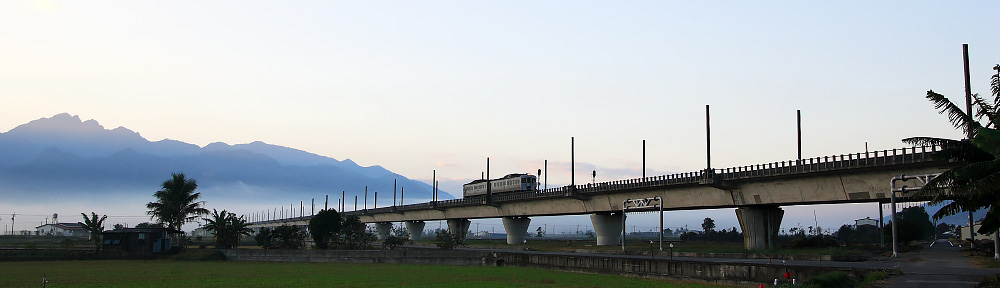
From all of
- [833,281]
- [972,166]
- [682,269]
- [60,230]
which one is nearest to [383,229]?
[60,230]

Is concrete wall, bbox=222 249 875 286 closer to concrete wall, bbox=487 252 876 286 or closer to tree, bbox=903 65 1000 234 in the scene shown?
concrete wall, bbox=487 252 876 286

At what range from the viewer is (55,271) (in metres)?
48.1

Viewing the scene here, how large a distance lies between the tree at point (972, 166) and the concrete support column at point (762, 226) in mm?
32188

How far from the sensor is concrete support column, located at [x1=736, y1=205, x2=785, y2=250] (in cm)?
5791

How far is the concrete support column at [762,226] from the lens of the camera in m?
57.9

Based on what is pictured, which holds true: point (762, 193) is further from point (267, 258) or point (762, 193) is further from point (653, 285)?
point (267, 258)

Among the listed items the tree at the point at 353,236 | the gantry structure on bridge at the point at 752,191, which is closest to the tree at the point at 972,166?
the gantry structure on bridge at the point at 752,191

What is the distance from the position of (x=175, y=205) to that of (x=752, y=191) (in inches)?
2440

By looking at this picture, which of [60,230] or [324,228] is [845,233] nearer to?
[324,228]

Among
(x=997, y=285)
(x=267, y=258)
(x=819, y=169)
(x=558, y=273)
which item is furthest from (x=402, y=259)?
(x=997, y=285)

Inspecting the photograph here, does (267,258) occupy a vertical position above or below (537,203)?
below

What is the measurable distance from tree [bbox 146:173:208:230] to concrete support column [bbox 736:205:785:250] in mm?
59048

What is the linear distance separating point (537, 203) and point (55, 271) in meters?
56.8

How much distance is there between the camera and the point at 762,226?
2299 inches
